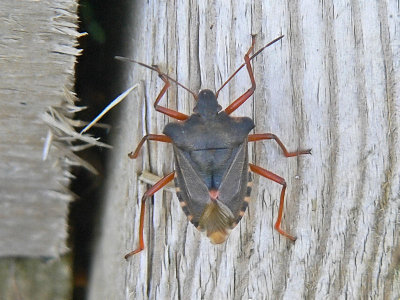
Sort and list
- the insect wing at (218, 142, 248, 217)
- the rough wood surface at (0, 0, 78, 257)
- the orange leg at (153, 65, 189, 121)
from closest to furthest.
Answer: the rough wood surface at (0, 0, 78, 257) < the orange leg at (153, 65, 189, 121) < the insect wing at (218, 142, 248, 217)

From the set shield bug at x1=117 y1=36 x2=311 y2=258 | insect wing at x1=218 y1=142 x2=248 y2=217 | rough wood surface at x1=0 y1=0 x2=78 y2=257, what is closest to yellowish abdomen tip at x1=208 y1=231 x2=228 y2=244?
shield bug at x1=117 y1=36 x2=311 y2=258

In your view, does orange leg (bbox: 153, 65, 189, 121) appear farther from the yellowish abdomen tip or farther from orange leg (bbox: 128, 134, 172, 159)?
the yellowish abdomen tip

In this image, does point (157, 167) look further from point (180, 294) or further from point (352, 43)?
point (352, 43)

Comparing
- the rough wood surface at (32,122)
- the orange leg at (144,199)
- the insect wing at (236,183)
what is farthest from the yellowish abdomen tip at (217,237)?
the rough wood surface at (32,122)

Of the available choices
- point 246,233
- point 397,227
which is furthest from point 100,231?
point 397,227

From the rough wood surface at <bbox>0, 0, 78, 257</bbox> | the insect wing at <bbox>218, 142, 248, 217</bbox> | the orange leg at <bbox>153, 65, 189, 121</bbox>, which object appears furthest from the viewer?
the insect wing at <bbox>218, 142, 248, 217</bbox>

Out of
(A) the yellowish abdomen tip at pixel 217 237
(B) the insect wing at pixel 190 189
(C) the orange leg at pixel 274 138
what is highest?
(C) the orange leg at pixel 274 138

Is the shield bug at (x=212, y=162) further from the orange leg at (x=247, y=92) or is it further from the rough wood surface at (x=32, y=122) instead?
the rough wood surface at (x=32, y=122)
